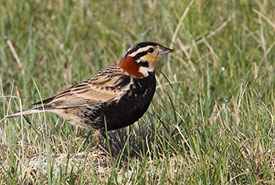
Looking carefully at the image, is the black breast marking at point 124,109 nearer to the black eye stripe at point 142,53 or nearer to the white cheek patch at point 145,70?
the white cheek patch at point 145,70

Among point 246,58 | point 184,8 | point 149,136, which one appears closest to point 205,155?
point 149,136

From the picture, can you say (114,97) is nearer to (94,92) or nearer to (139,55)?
(94,92)

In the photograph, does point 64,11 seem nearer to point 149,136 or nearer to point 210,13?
point 210,13

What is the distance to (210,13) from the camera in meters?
8.63

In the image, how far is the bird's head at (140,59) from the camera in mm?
5676

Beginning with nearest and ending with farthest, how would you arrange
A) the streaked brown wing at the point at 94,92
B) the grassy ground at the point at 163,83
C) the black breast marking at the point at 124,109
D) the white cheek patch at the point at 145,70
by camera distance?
the grassy ground at the point at 163,83, the black breast marking at the point at 124,109, the streaked brown wing at the point at 94,92, the white cheek patch at the point at 145,70

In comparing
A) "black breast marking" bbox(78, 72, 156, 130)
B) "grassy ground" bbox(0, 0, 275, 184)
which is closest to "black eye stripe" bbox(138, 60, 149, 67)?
"black breast marking" bbox(78, 72, 156, 130)

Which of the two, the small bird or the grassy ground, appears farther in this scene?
the small bird

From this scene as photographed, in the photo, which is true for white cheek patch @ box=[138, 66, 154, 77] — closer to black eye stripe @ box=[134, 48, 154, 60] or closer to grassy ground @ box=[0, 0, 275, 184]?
black eye stripe @ box=[134, 48, 154, 60]

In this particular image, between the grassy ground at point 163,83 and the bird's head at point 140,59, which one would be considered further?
the bird's head at point 140,59

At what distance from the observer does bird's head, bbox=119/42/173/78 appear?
568 centimetres

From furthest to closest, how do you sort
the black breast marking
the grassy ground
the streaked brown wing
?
the streaked brown wing
the black breast marking
the grassy ground

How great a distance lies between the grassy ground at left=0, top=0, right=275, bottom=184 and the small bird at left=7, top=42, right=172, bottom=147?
19 centimetres

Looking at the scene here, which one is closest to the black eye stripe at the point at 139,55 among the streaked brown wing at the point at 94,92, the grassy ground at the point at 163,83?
the streaked brown wing at the point at 94,92
